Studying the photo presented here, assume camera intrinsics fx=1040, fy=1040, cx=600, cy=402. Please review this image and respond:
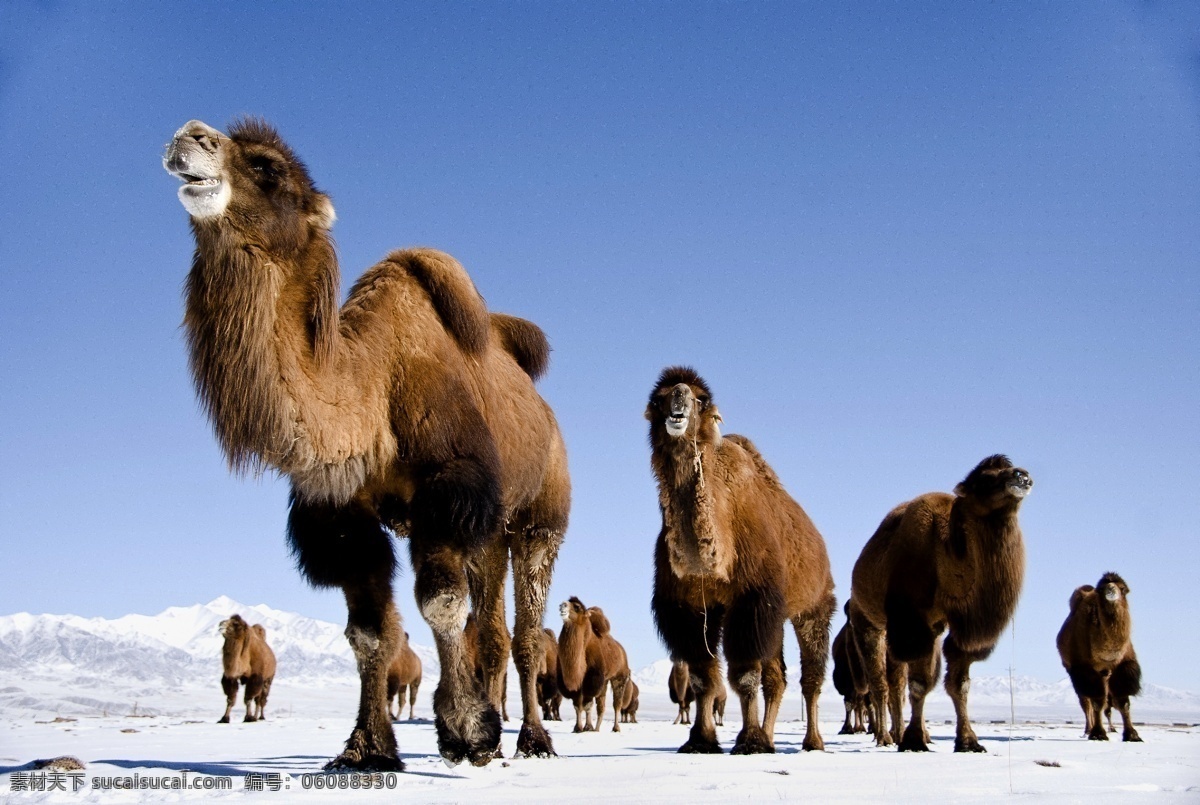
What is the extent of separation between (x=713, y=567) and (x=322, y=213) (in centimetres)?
443

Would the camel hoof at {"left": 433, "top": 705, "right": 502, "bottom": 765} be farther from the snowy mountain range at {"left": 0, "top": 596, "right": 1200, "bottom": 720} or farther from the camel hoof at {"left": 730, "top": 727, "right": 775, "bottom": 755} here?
the snowy mountain range at {"left": 0, "top": 596, "right": 1200, "bottom": 720}

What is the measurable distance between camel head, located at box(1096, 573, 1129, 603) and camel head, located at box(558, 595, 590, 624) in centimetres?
863

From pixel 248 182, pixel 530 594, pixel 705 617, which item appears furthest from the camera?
pixel 705 617

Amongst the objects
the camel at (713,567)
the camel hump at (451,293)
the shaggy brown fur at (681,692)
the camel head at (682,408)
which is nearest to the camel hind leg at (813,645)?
the camel at (713,567)

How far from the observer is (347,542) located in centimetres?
625

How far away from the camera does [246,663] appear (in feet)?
68.0

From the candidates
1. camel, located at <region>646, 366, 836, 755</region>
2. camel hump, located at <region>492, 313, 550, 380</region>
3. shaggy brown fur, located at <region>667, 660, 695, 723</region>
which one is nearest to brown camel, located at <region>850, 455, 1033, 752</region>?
camel, located at <region>646, 366, 836, 755</region>

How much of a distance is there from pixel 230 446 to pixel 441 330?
1.71 m

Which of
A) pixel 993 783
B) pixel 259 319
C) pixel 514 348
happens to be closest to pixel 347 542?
pixel 259 319

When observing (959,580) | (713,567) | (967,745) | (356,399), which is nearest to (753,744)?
(713,567)

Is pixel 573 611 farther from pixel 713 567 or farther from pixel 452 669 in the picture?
pixel 452 669

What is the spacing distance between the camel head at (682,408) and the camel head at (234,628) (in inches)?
570

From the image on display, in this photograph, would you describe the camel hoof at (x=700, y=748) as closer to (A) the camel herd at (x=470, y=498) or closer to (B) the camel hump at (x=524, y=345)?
(A) the camel herd at (x=470, y=498)

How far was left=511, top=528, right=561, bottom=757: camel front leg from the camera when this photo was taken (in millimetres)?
8180
